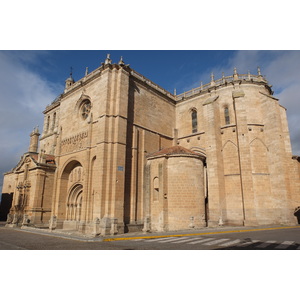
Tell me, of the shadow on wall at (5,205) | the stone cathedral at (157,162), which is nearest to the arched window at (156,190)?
the stone cathedral at (157,162)

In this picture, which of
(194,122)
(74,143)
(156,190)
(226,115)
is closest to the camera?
(156,190)

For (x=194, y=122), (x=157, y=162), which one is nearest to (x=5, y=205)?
(x=157, y=162)

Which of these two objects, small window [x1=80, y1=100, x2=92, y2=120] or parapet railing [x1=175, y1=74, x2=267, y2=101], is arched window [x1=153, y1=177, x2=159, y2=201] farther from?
parapet railing [x1=175, y1=74, x2=267, y2=101]

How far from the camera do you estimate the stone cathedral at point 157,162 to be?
699 inches

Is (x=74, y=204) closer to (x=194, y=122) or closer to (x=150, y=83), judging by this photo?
(x=150, y=83)

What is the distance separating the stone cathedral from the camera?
1777 cm

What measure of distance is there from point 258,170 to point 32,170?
2182cm

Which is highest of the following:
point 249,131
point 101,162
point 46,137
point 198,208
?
point 46,137

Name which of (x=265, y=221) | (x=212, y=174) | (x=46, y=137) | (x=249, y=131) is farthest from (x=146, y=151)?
(x=46, y=137)

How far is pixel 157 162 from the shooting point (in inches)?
759

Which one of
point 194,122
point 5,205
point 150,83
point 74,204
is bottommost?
point 74,204

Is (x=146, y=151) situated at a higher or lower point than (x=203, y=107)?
lower

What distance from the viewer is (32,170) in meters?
23.4

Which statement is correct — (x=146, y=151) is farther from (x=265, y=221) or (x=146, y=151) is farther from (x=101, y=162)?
(x=265, y=221)
